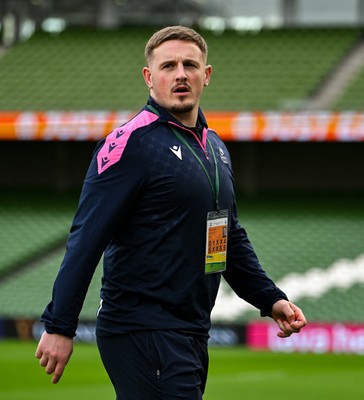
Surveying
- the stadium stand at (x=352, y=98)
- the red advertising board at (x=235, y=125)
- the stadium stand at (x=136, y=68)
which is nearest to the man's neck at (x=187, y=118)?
the red advertising board at (x=235, y=125)

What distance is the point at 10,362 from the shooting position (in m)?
13.2

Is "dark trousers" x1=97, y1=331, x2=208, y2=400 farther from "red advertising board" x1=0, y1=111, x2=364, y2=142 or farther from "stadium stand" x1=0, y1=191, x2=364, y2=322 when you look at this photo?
"red advertising board" x1=0, y1=111, x2=364, y2=142

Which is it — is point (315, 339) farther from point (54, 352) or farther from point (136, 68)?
point (54, 352)

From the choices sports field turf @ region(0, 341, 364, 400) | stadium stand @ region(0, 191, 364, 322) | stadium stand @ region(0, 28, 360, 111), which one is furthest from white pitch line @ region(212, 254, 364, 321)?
stadium stand @ region(0, 28, 360, 111)

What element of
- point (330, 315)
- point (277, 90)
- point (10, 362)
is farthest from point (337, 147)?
point (10, 362)

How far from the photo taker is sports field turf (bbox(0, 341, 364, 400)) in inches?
420

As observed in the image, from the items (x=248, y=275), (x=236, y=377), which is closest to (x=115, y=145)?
(x=248, y=275)

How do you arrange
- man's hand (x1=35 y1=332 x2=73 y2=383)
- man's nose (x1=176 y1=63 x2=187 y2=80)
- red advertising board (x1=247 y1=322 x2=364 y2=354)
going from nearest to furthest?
man's hand (x1=35 y1=332 x2=73 y2=383), man's nose (x1=176 y1=63 x2=187 y2=80), red advertising board (x1=247 y1=322 x2=364 y2=354)

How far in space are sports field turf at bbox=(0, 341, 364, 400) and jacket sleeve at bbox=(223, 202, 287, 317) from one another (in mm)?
6022

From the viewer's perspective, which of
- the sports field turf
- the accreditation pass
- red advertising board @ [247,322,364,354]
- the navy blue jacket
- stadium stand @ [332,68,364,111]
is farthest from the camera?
stadium stand @ [332,68,364,111]

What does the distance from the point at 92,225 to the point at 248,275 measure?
2.98ft

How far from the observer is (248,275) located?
4551 millimetres

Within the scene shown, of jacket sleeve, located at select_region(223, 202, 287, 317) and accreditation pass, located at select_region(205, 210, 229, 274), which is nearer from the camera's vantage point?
accreditation pass, located at select_region(205, 210, 229, 274)

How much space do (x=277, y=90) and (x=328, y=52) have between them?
5.58 ft
